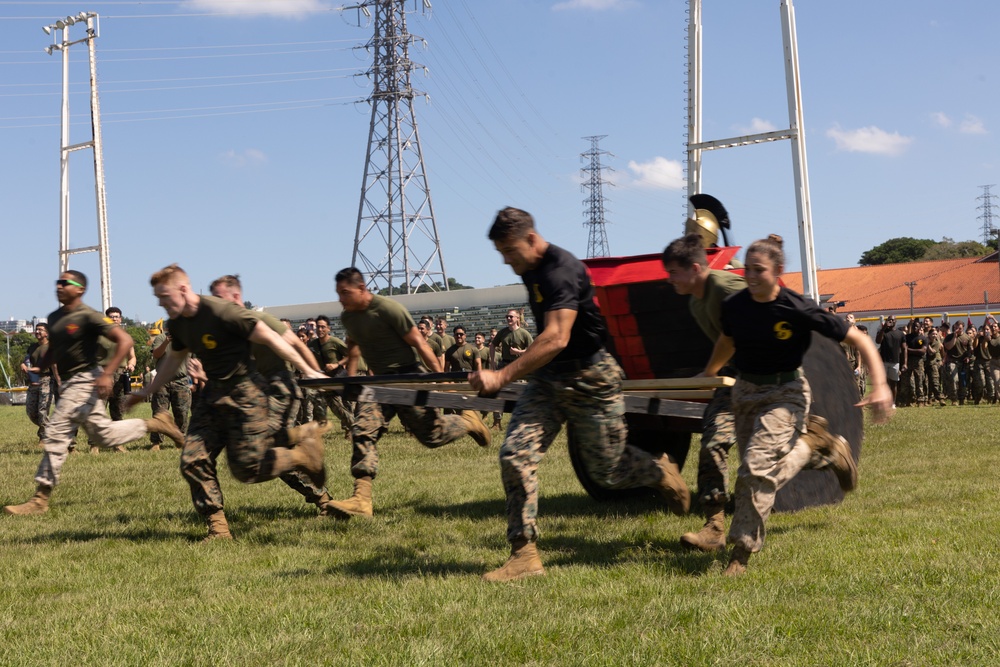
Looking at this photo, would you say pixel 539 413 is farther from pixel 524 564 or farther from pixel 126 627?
pixel 126 627

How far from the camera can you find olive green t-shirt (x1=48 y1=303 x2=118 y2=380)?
29.7ft

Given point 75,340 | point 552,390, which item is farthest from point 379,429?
point 552,390

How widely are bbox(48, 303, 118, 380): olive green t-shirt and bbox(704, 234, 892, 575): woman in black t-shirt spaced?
5622mm

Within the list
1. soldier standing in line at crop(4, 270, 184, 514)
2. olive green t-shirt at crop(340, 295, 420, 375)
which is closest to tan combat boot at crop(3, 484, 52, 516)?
soldier standing in line at crop(4, 270, 184, 514)

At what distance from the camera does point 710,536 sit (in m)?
6.39

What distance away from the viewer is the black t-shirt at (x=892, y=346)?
21.6 metres

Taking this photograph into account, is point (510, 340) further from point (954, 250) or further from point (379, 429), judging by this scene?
point (954, 250)

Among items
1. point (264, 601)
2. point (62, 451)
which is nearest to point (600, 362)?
point (264, 601)

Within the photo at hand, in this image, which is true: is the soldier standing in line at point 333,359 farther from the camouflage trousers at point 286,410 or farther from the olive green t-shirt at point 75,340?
the camouflage trousers at point 286,410

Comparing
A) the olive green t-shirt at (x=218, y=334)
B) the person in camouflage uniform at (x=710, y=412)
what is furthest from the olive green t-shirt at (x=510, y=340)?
the person in camouflage uniform at (x=710, y=412)

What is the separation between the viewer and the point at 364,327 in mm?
8836

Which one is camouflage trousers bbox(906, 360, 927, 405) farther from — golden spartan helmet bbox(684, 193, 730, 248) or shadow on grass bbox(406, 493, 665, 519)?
shadow on grass bbox(406, 493, 665, 519)

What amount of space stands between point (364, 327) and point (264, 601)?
3727 mm

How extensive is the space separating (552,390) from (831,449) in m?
1.81
